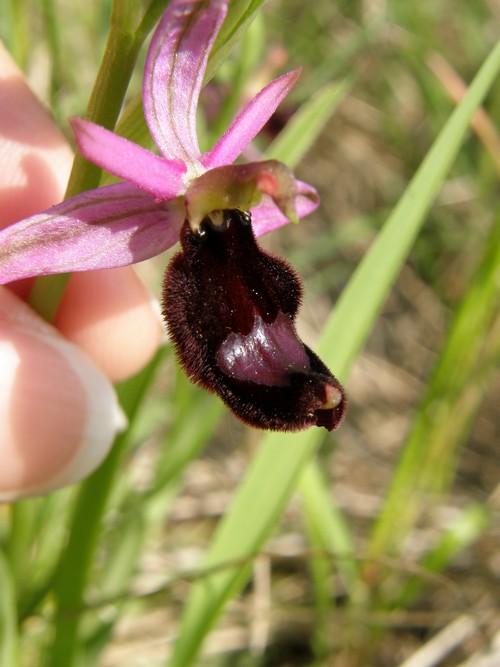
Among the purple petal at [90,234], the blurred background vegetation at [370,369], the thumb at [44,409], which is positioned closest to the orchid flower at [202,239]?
the purple petal at [90,234]

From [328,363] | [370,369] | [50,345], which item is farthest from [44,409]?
[370,369]

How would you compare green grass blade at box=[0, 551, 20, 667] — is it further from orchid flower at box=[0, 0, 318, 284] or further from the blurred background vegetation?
orchid flower at box=[0, 0, 318, 284]

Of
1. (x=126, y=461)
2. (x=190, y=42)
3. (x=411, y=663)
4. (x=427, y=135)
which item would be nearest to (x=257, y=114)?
(x=190, y=42)

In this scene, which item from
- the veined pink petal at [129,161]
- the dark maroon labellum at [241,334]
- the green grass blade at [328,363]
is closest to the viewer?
the veined pink petal at [129,161]

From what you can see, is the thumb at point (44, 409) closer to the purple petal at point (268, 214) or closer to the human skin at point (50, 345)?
the human skin at point (50, 345)

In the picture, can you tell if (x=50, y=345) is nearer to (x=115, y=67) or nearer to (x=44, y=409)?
(x=44, y=409)
